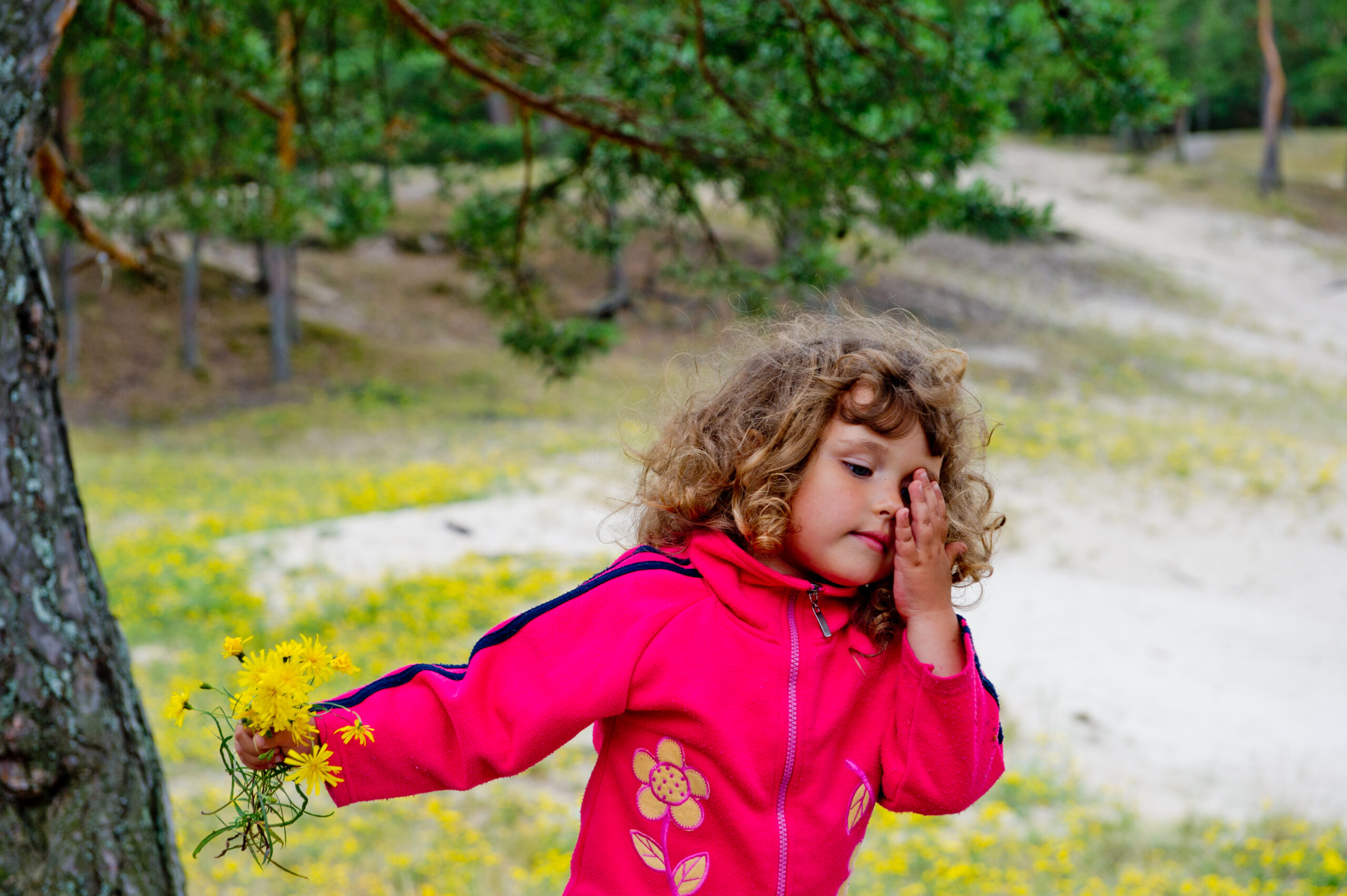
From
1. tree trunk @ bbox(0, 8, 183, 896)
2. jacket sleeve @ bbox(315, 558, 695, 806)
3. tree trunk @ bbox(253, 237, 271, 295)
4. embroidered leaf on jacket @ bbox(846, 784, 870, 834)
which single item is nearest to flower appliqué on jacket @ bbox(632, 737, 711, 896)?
jacket sleeve @ bbox(315, 558, 695, 806)

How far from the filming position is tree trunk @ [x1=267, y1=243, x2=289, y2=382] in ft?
54.3

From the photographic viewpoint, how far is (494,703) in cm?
151

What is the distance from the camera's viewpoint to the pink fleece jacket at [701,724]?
149 cm

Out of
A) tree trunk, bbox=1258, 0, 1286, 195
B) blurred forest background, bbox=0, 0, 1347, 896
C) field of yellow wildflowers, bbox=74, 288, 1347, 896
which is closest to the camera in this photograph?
field of yellow wildflowers, bbox=74, 288, 1347, 896

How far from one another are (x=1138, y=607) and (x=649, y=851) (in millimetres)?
6666


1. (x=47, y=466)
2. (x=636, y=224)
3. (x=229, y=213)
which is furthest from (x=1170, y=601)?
(x=47, y=466)

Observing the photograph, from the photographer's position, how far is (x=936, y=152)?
4.02 m

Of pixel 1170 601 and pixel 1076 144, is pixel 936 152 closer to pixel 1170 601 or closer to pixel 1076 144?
pixel 1170 601

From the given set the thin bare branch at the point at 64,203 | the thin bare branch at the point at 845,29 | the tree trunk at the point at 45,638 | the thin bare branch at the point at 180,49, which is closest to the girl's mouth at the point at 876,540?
the tree trunk at the point at 45,638

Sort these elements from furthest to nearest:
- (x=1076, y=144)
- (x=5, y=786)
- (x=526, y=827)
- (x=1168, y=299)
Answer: (x=1076, y=144), (x=1168, y=299), (x=526, y=827), (x=5, y=786)

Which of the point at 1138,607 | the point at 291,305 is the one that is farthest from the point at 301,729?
the point at 291,305

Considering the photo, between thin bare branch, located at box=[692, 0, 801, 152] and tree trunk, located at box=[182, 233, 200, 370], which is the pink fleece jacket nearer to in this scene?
thin bare branch, located at box=[692, 0, 801, 152]

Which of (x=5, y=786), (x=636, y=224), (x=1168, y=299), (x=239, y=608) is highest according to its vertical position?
(x=636, y=224)

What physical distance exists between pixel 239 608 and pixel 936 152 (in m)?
4.79
